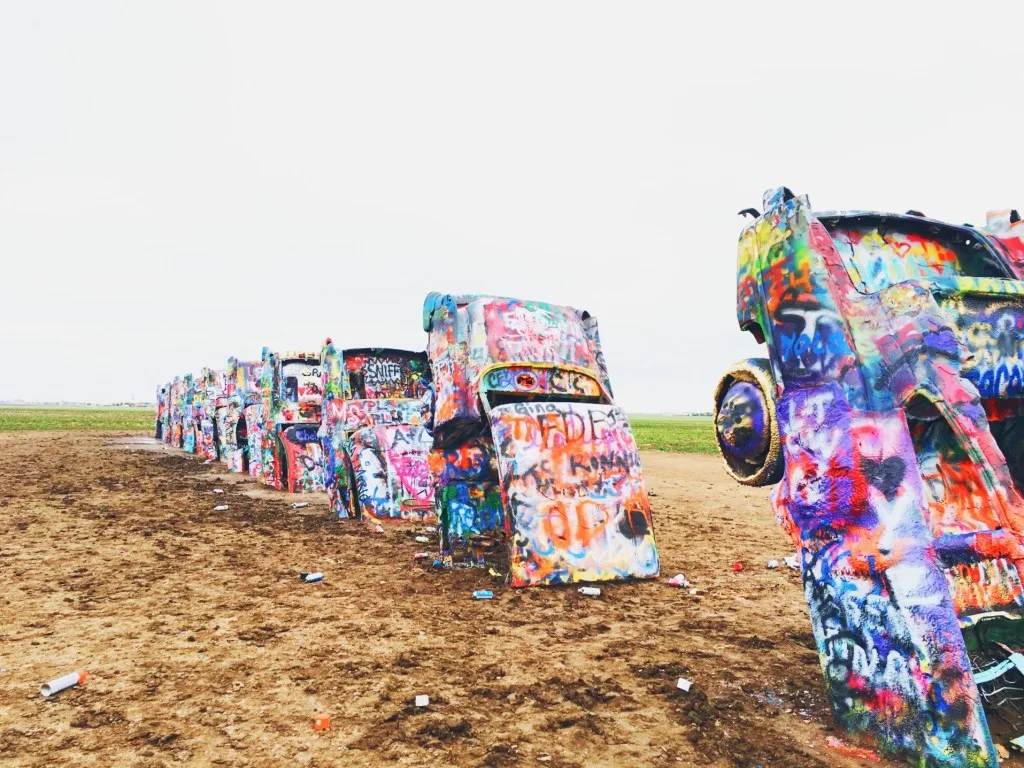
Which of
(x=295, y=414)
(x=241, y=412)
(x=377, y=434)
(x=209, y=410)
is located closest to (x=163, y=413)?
(x=209, y=410)

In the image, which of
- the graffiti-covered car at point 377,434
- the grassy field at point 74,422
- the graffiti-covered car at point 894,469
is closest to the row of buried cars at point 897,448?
the graffiti-covered car at point 894,469

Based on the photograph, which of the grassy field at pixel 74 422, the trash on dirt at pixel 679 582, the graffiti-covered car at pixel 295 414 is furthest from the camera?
the grassy field at pixel 74 422

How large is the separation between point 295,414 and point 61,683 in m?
7.95

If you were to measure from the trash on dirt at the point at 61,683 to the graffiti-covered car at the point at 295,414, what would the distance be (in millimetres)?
7657

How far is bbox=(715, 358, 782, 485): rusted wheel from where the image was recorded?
293 centimetres

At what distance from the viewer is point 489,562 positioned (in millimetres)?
5941

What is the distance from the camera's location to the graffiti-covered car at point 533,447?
5168 mm

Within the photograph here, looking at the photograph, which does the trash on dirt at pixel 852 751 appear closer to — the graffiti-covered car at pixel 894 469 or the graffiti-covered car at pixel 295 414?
the graffiti-covered car at pixel 894 469

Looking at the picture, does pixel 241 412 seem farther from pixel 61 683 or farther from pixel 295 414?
pixel 61 683

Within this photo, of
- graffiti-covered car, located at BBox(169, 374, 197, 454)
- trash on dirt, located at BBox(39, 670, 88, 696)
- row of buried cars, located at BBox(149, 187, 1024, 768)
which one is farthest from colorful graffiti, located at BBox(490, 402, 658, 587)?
graffiti-covered car, located at BBox(169, 374, 197, 454)

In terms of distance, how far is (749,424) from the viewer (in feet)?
9.89

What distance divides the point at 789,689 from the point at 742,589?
2.10 meters

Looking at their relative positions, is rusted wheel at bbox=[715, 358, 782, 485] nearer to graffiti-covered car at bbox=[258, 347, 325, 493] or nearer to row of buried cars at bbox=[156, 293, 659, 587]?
row of buried cars at bbox=[156, 293, 659, 587]

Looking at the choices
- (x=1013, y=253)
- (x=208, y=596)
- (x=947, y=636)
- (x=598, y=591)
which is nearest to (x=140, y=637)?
(x=208, y=596)
